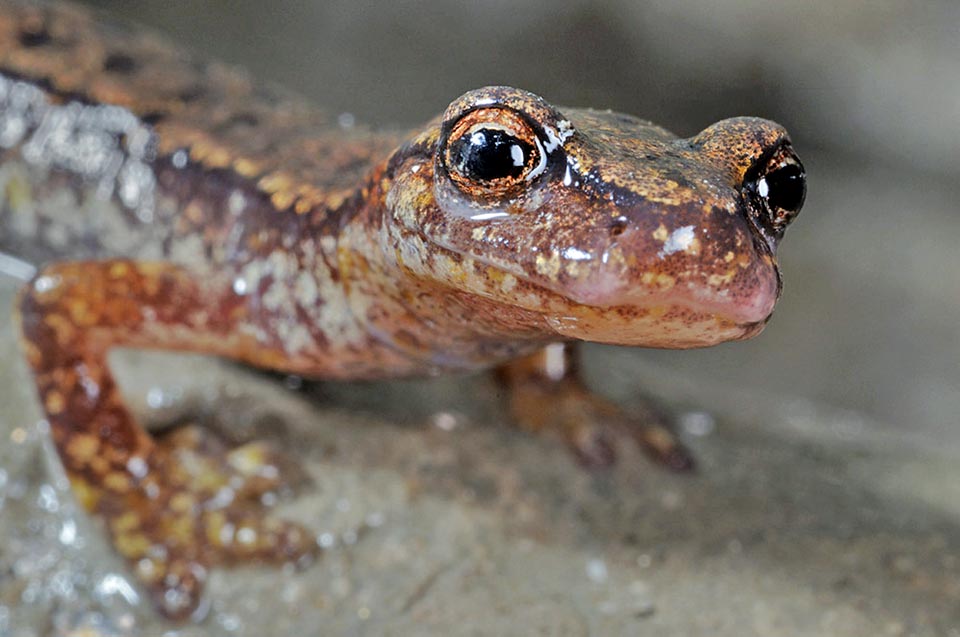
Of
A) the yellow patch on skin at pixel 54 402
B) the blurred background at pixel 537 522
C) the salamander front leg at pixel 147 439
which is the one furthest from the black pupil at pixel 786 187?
the yellow patch on skin at pixel 54 402

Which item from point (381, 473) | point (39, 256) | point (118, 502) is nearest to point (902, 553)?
point (381, 473)

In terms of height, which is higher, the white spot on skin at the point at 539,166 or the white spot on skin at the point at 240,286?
the white spot on skin at the point at 539,166

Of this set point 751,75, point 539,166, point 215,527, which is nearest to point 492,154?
point 539,166

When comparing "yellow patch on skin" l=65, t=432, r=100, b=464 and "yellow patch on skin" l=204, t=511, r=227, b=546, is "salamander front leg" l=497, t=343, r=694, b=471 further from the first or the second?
"yellow patch on skin" l=65, t=432, r=100, b=464

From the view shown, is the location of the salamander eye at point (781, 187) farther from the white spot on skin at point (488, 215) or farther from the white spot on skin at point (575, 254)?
the white spot on skin at point (488, 215)

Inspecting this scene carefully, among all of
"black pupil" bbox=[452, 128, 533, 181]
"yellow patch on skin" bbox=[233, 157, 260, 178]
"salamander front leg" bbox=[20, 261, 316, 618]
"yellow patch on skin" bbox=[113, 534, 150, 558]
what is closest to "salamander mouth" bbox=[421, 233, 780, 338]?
"black pupil" bbox=[452, 128, 533, 181]

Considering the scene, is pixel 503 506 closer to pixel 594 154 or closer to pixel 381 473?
pixel 381 473

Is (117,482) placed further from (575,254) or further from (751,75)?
(751,75)
